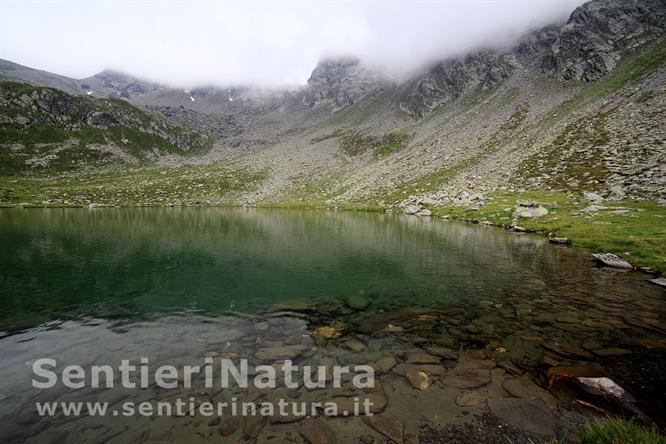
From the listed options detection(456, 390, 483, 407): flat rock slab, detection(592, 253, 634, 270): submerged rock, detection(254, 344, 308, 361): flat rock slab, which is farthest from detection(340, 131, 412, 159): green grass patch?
detection(456, 390, 483, 407): flat rock slab

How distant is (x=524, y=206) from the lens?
6106cm

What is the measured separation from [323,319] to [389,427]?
340 inches

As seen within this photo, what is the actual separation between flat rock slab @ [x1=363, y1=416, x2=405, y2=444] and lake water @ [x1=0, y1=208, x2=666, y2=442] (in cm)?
22

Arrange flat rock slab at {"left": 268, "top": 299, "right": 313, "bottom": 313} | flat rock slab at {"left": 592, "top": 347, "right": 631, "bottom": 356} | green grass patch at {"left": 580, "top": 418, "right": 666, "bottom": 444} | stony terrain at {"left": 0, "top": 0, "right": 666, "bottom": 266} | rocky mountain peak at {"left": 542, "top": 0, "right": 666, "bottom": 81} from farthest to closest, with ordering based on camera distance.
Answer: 1. rocky mountain peak at {"left": 542, "top": 0, "right": 666, "bottom": 81}
2. stony terrain at {"left": 0, "top": 0, "right": 666, "bottom": 266}
3. flat rock slab at {"left": 268, "top": 299, "right": 313, "bottom": 313}
4. flat rock slab at {"left": 592, "top": 347, "right": 631, "bottom": 356}
5. green grass patch at {"left": 580, "top": 418, "right": 666, "bottom": 444}

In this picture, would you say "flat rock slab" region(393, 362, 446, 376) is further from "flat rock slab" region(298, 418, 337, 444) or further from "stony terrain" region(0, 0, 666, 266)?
"stony terrain" region(0, 0, 666, 266)

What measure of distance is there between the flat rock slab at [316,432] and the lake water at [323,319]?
0.27 metres

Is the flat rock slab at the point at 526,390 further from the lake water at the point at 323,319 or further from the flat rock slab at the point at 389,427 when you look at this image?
the flat rock slab at the point at 389,427

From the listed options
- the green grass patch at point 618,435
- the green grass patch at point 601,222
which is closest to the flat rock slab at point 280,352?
the green grass patch at point 618,435

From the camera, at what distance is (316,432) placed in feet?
28.9

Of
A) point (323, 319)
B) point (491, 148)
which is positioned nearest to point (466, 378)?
point (323, 319)

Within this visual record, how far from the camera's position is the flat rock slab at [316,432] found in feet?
28.0

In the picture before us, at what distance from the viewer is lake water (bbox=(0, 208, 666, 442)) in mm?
9852

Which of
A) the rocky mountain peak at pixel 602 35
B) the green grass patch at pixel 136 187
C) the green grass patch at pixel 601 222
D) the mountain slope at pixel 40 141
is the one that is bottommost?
the green grass patch at pixel 136 187

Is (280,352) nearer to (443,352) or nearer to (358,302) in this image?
(443,352)
